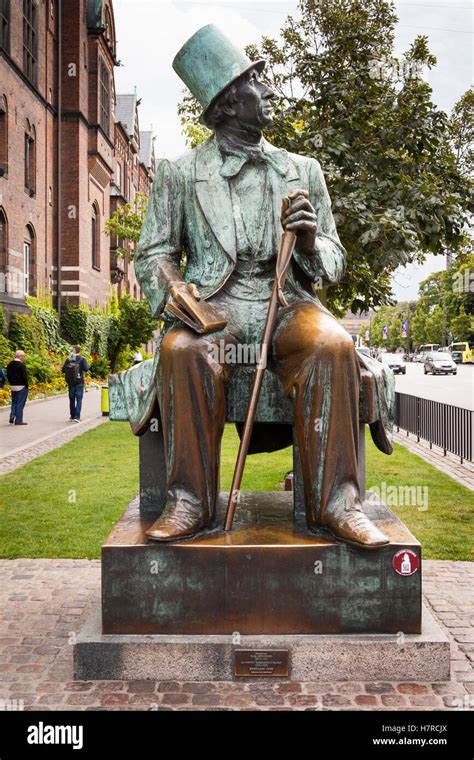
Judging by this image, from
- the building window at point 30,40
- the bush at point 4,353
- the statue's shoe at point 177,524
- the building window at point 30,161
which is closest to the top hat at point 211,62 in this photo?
the statue's shoe at point 177,524

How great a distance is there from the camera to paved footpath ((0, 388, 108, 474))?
12.4 meters

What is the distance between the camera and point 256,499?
4.75 m

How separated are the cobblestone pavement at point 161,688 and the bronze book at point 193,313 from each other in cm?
165

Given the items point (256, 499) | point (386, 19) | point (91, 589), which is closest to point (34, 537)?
point (91, 589)

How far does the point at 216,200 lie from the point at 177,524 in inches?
70.9

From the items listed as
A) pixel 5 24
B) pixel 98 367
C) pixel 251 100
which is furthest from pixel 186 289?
pixel 98 367

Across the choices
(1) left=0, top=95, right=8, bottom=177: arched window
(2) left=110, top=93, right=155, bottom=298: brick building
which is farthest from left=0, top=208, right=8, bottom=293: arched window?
(2) left=110, top=93, right=155, bottom=298: brick building

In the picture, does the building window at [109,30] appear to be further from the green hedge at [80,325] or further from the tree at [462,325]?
the tree at [462,325]

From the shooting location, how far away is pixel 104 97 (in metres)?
37.8

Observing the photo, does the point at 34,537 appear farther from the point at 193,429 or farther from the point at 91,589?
the point at 193,429

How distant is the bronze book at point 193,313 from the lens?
3709 mm

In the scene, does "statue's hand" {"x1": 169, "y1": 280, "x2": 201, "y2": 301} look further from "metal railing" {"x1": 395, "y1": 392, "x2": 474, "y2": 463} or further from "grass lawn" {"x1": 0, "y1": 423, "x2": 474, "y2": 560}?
"metal railing" {"x1": 395, "y1": 392, "x2": 474, "y2": 463}

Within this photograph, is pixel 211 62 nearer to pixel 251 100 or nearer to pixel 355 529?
pixel 251 100

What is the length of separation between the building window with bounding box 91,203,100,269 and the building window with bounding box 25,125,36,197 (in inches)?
306
